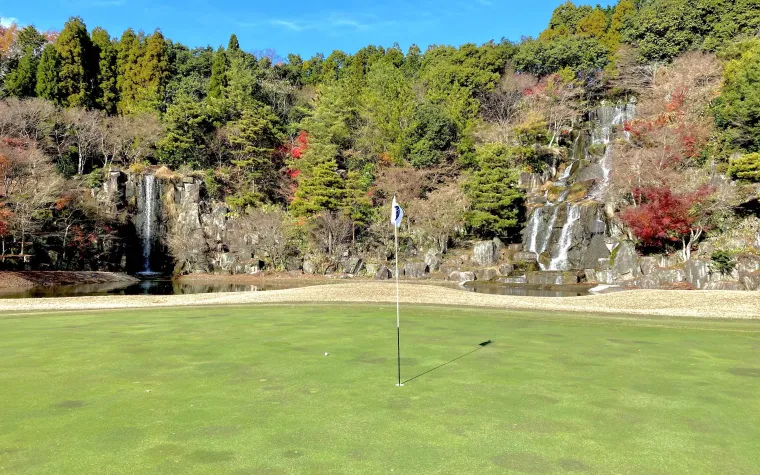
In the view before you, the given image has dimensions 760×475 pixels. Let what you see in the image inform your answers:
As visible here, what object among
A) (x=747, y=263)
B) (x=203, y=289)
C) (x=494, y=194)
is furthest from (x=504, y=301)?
(x=494, y=194)

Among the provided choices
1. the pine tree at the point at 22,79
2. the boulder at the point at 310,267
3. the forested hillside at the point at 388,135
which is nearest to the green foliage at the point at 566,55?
the forested hillside at the point at 388,135

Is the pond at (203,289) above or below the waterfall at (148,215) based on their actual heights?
below

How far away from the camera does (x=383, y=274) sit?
34.9m

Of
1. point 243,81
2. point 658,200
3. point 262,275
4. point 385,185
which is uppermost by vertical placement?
point 243,81

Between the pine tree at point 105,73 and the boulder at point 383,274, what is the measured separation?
36.3m

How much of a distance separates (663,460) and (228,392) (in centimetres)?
407

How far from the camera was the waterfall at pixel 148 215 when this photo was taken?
42.1 m

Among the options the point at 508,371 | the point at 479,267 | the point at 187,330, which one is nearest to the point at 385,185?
the point at 479,267

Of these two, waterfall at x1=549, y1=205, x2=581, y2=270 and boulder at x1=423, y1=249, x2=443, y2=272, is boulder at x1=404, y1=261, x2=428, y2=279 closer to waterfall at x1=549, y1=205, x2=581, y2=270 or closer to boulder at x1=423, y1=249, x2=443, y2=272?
boulder at x1=423, y1=249, x2=443, y2=272

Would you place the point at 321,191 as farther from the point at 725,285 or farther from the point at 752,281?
the point at 752,281

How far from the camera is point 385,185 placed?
136 ft

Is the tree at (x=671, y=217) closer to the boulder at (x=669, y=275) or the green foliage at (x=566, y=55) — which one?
the boulder at (x=669, y=275)

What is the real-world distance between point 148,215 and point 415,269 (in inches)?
963

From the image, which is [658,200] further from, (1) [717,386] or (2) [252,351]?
(2) [252,351]
